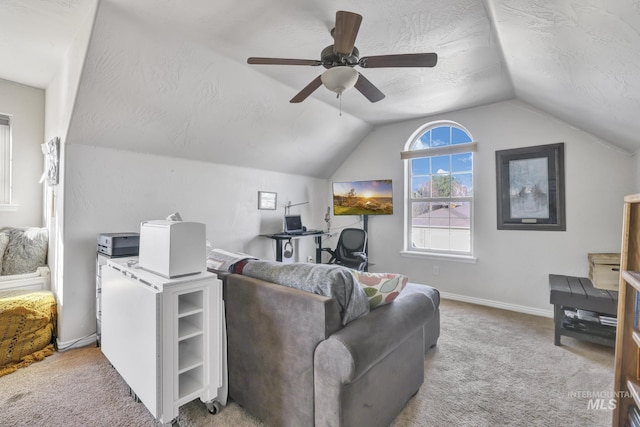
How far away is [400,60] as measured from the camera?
1.84 m

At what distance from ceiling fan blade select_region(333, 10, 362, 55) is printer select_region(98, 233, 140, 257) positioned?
83.7 inches

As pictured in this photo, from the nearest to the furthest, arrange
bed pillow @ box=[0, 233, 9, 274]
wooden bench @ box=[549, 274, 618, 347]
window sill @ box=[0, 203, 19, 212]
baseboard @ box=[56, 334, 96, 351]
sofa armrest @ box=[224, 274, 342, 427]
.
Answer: sofa armrest @ box=[224, 274, 342, 427] → wooden bench @ box=[549, 274, 618, 347] → baseboard @ box=[56, 334, 96, 351] → bed pillow @ box=[0, 233, 9, 274] → window sill @ box=[0, 203, 19, 212]

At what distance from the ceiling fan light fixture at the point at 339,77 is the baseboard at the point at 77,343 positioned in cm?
300

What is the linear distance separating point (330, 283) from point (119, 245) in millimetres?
1858

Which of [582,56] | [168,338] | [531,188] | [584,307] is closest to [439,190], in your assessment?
[531,188]

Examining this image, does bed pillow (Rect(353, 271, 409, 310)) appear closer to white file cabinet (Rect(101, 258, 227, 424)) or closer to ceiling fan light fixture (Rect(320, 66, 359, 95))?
white file cabinet (Rect(101, 258, 227, 424))

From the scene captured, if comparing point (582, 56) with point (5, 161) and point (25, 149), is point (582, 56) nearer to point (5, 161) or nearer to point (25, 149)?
point (25, 149)

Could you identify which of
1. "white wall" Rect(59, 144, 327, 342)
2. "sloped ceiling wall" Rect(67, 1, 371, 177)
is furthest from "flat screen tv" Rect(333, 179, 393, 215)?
"sloped ceiling wall" Rect(67, 1, 371, 177)

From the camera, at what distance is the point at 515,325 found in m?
2.89

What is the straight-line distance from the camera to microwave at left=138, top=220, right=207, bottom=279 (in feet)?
4.71

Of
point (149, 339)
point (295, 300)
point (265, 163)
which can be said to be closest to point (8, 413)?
point (149, 339)

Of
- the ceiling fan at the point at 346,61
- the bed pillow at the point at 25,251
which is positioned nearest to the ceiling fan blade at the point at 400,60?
the ceiling fan at the point at 346,61

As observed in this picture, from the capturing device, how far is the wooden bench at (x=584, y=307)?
2.23m

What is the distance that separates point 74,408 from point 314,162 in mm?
3788
